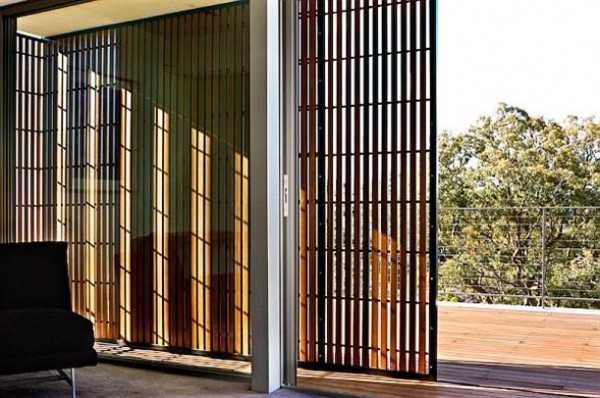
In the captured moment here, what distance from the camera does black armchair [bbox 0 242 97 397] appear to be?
294 cm

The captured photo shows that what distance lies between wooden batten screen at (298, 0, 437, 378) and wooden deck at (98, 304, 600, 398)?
7.6 inches

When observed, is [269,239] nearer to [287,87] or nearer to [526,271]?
[287,87]

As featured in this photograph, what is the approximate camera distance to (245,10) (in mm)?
3588

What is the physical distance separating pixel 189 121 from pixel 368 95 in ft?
3.38

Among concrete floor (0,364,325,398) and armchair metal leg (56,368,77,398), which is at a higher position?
armchair metal leg (56,368,77,398)

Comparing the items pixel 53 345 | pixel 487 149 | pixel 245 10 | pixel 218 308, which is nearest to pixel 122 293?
pixel 218 308

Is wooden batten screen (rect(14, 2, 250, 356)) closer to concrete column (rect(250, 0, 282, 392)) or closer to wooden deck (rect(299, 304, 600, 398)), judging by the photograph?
concrete column (rect(250, 0, 282, 392))

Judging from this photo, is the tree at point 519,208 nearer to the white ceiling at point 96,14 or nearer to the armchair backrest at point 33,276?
the white ceiling at point 96,14

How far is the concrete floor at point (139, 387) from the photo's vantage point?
330 cm

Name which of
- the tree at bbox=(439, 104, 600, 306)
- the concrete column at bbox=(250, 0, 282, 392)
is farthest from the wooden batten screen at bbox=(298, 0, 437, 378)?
the tree at bbox=(439, 104, 600, 306)

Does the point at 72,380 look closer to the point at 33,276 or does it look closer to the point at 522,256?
the point at 33,276

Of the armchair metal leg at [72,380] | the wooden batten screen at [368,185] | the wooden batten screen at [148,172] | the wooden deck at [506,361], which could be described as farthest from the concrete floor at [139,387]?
the wooden batten screen at [368,185]

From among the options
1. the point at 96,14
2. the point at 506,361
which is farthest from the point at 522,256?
the point at 96,14

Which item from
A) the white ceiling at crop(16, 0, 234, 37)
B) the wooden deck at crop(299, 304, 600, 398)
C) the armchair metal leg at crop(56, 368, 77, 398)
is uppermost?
the white ceiling at crop(16, 0, 234, 37)
